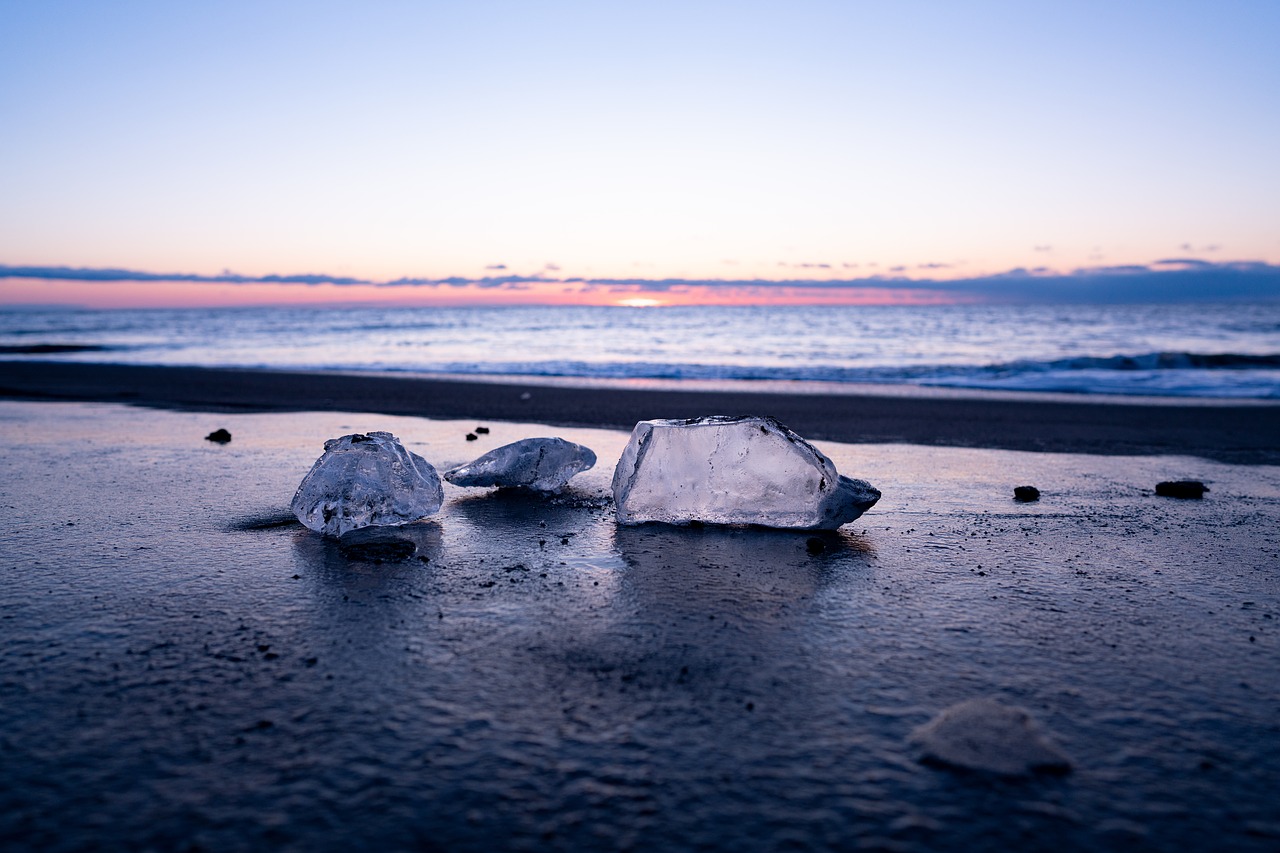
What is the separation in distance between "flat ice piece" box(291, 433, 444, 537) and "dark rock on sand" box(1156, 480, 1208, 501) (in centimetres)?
339

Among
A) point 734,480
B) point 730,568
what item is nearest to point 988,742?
point 730,568

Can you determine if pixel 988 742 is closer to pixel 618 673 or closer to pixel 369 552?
pixel 618 673

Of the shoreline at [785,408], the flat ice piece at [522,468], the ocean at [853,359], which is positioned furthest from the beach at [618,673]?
the ocean at [853,359]

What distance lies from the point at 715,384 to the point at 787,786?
12.9m

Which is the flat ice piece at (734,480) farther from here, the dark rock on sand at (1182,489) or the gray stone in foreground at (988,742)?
the dark rock on sand at (1182,489)

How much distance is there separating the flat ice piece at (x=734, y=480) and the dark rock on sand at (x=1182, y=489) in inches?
69.5

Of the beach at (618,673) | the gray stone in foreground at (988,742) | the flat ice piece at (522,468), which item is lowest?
the beach at (618,673)

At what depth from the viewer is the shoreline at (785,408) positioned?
6.54 metres

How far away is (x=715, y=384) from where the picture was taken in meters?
14.1

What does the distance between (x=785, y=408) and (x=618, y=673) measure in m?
7.70

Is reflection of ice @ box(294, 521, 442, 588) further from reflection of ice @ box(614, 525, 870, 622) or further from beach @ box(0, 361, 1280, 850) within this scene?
reflection of ice @ box(614, 525, 870, 622)

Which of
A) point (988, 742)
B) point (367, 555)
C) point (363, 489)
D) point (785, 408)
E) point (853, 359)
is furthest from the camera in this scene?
point (853, 359)

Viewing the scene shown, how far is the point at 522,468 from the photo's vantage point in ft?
13.2

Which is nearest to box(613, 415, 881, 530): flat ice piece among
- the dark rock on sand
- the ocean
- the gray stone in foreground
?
the gray stone in foreground
